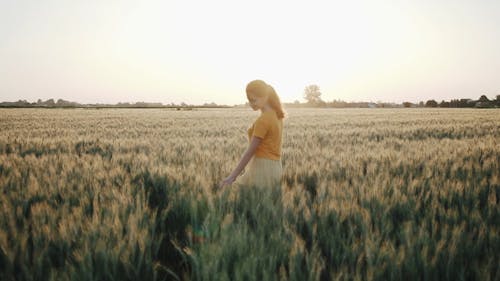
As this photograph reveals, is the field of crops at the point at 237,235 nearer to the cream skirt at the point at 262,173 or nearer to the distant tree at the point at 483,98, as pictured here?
the cream skirt at the point at 262,173

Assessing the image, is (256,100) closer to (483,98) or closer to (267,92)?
(267,92)

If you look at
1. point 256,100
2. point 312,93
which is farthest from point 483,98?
point 256,100

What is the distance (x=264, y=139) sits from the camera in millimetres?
3424

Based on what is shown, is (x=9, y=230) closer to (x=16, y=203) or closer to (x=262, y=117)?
(x=16, y=203)

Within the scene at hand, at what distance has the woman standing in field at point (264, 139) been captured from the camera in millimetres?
3133

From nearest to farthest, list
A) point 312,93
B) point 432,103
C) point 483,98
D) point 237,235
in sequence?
1. point 237,235
2. point 483,98
3. point 432,103
4. point 312,93

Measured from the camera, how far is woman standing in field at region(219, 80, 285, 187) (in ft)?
10.3

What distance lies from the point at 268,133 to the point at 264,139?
83 millimetres

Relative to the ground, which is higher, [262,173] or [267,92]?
[267,92]

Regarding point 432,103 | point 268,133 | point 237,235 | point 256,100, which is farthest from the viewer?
point 432,103

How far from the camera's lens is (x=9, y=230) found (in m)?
1.96

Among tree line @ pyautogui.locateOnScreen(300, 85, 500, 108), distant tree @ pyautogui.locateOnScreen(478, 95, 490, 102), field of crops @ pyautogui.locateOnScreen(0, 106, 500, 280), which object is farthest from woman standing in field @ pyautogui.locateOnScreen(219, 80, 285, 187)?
distant tree @ pyautogui.locateOnScreen(478, 95, 490, 102)

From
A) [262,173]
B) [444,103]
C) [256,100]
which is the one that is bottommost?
[262,173]

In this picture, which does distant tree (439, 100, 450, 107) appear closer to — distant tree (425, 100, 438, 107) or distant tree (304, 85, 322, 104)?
distant tree (425, 100, 438, 107)
